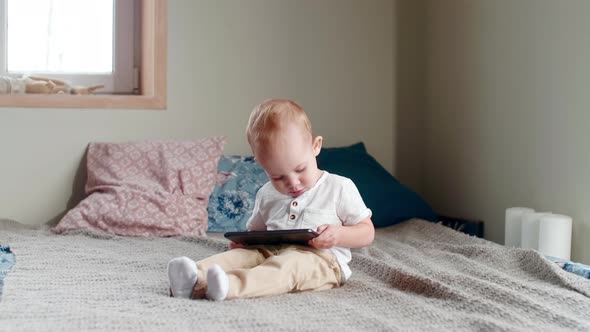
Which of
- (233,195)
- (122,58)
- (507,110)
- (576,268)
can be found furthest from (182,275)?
(122,58)

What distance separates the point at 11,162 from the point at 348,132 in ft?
4.37

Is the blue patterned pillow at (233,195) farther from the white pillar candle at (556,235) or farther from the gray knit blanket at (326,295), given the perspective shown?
the white pillar candle at (556,235)

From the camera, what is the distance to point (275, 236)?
1.74 metres

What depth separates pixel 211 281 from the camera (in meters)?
1.57

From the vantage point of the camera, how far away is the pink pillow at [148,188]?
2.59 m

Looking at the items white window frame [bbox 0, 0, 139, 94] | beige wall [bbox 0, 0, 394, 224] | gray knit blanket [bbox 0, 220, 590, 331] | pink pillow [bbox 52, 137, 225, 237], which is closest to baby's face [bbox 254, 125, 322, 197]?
gray knit blanket [bbox 0, 220, 590, 331]

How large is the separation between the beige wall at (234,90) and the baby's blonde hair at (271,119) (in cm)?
131

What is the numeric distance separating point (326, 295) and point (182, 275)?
33 centimetres

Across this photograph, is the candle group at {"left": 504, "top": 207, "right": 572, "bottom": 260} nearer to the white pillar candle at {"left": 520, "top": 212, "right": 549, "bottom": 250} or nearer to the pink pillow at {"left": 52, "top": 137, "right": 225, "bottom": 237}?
the white pillar candle at {"left": 520, "top": 212, "right": 549, "bottom": 250}

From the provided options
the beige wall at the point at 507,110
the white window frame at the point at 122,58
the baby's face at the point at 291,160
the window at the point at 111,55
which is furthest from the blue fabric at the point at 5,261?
the beige wall at the point at 507,110

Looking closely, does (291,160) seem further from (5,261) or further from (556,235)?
(556,235)

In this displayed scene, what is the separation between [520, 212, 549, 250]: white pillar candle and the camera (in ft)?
7.98

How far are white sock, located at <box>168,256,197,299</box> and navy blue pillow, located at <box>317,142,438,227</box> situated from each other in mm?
1237

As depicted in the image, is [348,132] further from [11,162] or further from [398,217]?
[11,162]
